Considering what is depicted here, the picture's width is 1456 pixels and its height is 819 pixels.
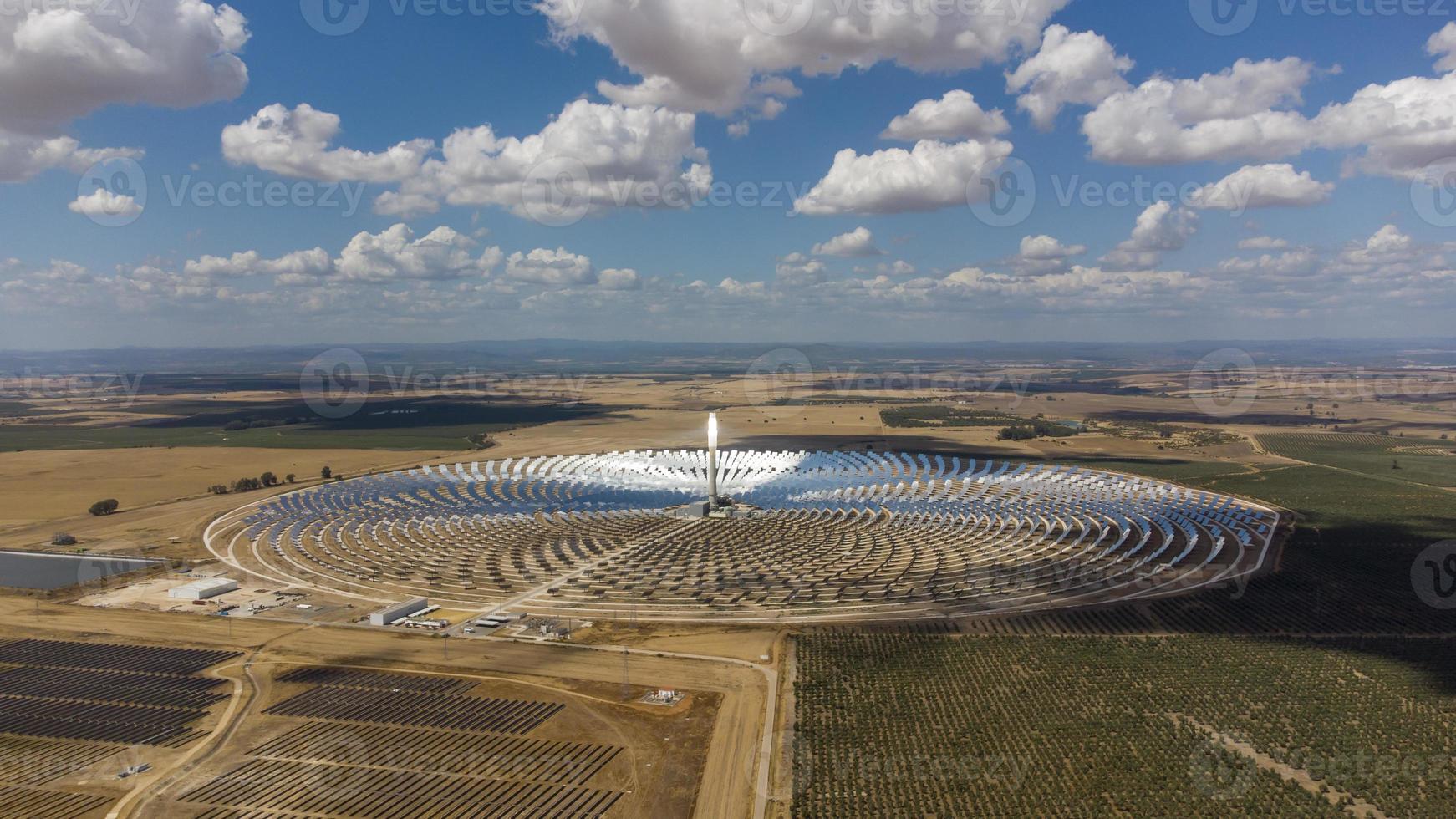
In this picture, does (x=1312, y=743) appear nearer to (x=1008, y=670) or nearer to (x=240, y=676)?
(x=1008, y=670)

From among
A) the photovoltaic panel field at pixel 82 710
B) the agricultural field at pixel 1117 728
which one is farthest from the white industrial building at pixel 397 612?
the agricultural field at pixel 1117 728

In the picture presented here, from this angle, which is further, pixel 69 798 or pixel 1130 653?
pixel 1130 653

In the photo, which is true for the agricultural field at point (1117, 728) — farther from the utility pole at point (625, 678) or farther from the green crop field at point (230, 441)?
the green crop field at point (230, 441)

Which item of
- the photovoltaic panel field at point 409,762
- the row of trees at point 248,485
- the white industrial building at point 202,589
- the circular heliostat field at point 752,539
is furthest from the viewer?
the row of trees at point 248,485

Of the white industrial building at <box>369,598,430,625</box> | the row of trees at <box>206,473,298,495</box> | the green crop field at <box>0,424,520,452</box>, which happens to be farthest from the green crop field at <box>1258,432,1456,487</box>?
the row of trees at <box>206,473,298,495</box>

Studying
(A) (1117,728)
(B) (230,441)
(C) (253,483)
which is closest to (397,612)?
(A) (1117,728)

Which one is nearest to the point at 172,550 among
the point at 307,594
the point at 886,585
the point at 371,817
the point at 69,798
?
the point at 307,594

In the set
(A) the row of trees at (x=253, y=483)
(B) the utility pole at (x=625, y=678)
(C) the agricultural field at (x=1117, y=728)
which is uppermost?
(A) the row of trees at (x=253, y=483)
